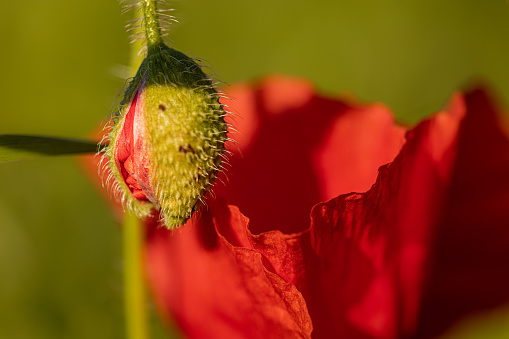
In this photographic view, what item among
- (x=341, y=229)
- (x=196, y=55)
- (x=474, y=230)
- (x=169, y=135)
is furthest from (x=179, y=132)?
(x=196, y=55)

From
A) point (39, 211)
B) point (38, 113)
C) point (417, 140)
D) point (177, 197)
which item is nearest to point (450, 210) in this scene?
point (417, 140)

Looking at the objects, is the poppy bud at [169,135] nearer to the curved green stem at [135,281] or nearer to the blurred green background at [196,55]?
the curved green stem at [135,281]

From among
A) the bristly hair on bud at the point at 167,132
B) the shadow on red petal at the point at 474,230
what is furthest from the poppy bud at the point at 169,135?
the shadow on red petal at the point at 474,230

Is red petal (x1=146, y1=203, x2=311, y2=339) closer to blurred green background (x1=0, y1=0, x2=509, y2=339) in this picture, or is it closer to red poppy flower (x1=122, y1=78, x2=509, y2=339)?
red poppy flower (x1=122, y1=78, x2=509, y2=339)

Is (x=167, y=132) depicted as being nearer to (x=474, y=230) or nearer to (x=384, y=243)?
(x=384, y=243)

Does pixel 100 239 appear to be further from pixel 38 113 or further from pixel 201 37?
pixel 201 37

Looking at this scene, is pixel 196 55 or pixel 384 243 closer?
pixel 384 243
